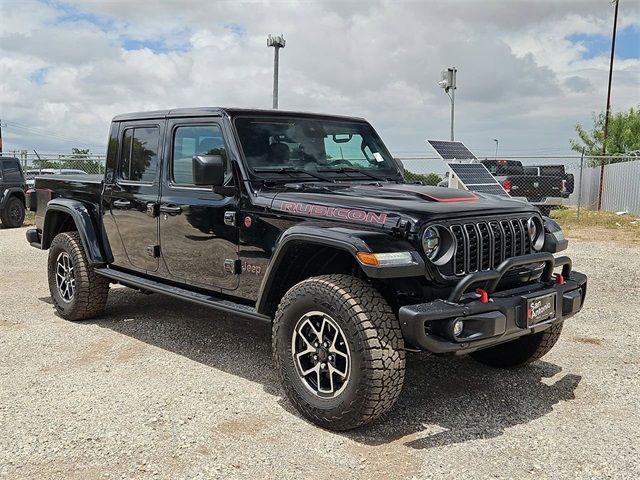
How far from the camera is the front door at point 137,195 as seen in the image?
5.23m

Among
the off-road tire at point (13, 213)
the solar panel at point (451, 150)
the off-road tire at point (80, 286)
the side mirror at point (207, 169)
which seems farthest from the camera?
the off-road tire at point (13, 213)

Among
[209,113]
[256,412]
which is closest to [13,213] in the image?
[209,113]

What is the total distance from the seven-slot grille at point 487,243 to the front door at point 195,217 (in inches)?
61.1

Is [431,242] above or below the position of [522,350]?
above

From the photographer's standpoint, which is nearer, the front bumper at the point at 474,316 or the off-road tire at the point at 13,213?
the front bumper at the point at 474,316

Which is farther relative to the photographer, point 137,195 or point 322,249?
point 137,195

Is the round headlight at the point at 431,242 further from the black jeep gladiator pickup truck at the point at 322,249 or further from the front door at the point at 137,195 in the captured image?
the front door at the point at 137,195

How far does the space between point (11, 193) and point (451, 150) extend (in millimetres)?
9963

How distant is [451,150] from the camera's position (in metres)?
13.1

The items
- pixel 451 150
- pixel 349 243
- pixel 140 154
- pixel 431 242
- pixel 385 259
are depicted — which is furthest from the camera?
pixel 451 150

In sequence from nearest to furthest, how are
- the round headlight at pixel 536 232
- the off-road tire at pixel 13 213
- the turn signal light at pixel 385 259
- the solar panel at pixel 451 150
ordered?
1. the turn signal light at pixel 385 259
2. the round headlight at pixel 536 232
3. the solar panel at pixel 451 150
4. the off-road tire at pixel 13 213

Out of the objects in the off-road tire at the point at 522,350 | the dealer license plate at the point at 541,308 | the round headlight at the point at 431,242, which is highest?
the round headlight at the point at 431,242

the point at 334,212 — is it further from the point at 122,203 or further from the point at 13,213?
the point at 13,213

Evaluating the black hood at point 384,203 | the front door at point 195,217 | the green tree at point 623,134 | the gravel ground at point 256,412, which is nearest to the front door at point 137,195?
the front door at point 195,217
